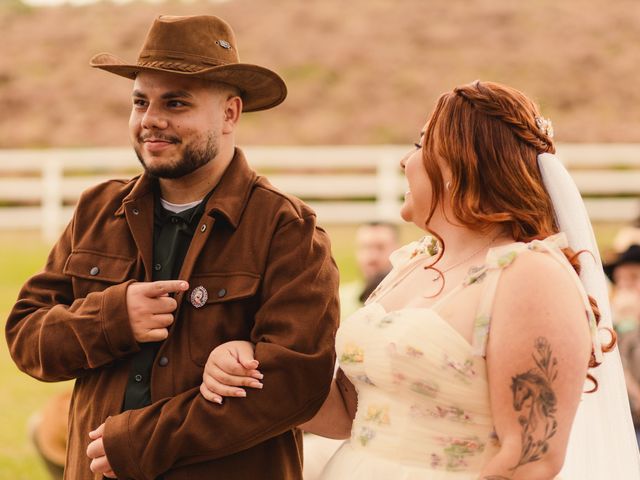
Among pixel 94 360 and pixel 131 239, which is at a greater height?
pixel 131 239

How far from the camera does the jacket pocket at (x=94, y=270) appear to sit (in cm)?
288

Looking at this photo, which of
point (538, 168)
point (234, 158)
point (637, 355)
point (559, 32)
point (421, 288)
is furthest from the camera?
point (559, 32)

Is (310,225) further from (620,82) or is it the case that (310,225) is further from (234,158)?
(620,82)

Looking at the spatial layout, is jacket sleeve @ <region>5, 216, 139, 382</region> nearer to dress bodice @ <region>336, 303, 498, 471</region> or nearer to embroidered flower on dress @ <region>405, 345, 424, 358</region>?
dress bodice @ <region>336, 303, 498, 471</region>

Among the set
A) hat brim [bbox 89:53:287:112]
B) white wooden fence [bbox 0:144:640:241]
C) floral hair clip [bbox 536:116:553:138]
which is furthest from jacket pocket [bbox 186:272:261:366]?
white wooden fence [bbox 0:144:640:241]

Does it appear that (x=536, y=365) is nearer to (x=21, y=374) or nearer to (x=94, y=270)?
(x=94, y=270)

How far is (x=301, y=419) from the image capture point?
9.07 ft

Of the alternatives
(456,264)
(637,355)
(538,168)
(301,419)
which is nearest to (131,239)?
(301,419)

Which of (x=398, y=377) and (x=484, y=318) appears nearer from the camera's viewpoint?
(x=484, y=318)

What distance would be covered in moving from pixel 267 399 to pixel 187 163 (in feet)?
2.09

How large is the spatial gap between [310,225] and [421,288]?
0.32 m

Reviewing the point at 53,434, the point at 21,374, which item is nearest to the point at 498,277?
the point at 53,434

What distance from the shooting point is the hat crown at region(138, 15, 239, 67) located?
2863mm

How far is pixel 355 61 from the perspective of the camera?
29.8 m
